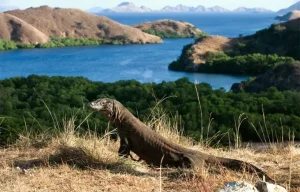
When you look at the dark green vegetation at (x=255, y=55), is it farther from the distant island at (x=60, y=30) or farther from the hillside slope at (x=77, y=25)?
the distant island at (x=60, y=30)

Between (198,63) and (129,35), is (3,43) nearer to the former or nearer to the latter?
(129,35)

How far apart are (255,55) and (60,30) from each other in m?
61.4

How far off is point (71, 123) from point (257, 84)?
32439mm

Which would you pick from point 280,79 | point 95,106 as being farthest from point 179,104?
point 280,79

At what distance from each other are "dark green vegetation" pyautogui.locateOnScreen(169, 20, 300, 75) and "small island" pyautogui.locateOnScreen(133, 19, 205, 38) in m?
47.7

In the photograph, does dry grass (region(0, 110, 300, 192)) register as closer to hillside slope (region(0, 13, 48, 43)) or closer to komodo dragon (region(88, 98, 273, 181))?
komodo dragon (region(88, 98, 273, 181))

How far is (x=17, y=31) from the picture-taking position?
328ft

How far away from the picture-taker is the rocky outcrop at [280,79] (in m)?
34.8

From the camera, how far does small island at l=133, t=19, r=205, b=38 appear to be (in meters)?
126

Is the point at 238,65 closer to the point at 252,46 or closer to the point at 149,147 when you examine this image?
the point at 252,46

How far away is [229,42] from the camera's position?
255 ft

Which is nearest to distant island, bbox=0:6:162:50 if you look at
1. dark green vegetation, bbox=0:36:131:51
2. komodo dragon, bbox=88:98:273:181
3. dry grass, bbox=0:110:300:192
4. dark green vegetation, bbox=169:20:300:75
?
dark green vegetation, bbox=0:36:131:51

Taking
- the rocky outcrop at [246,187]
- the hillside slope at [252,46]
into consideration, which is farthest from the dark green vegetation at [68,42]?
the rocky outcrop at [246,187]

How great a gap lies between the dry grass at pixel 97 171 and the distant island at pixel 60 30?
300 ft
